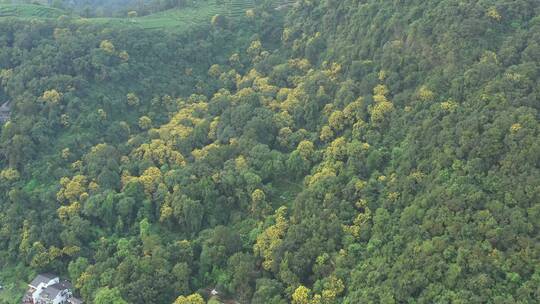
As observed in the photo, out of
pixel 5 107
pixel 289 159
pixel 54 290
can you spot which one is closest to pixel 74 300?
pixel 54 290

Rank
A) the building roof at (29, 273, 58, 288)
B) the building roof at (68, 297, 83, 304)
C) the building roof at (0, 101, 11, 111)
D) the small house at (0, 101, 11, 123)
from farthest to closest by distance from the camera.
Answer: the building roof at (0, 101, 11, 111), the small house at (0, 101, 11, 123), the building roof at (29, 273, 58, 288), the building roof at (68, 297, 83, 304)

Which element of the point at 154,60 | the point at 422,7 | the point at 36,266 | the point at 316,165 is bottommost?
the point at 36,266

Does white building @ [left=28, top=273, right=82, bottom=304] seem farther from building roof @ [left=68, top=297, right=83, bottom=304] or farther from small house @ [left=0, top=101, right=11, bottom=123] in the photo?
small house @ [left=0, top=101, right=11, bottom=123]

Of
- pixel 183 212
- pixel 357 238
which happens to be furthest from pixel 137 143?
pixel 357 238

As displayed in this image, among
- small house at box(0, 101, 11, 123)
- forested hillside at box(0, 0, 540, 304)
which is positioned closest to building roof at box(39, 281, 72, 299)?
forested hillside at box(0, 0, 540, 304)

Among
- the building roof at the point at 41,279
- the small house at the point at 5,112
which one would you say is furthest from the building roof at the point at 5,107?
the building roof at the point at 41,279

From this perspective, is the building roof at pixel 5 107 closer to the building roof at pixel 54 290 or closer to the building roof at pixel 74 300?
the building roof at pixel 54 290

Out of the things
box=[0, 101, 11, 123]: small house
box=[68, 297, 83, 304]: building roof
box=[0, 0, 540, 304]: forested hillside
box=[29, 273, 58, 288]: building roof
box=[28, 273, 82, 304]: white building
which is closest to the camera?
box=[0, 0, 540, 304]: forested hillside

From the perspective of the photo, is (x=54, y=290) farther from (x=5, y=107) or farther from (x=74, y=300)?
(x=5, y=107)

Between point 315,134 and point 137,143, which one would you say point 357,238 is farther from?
point 137,143
